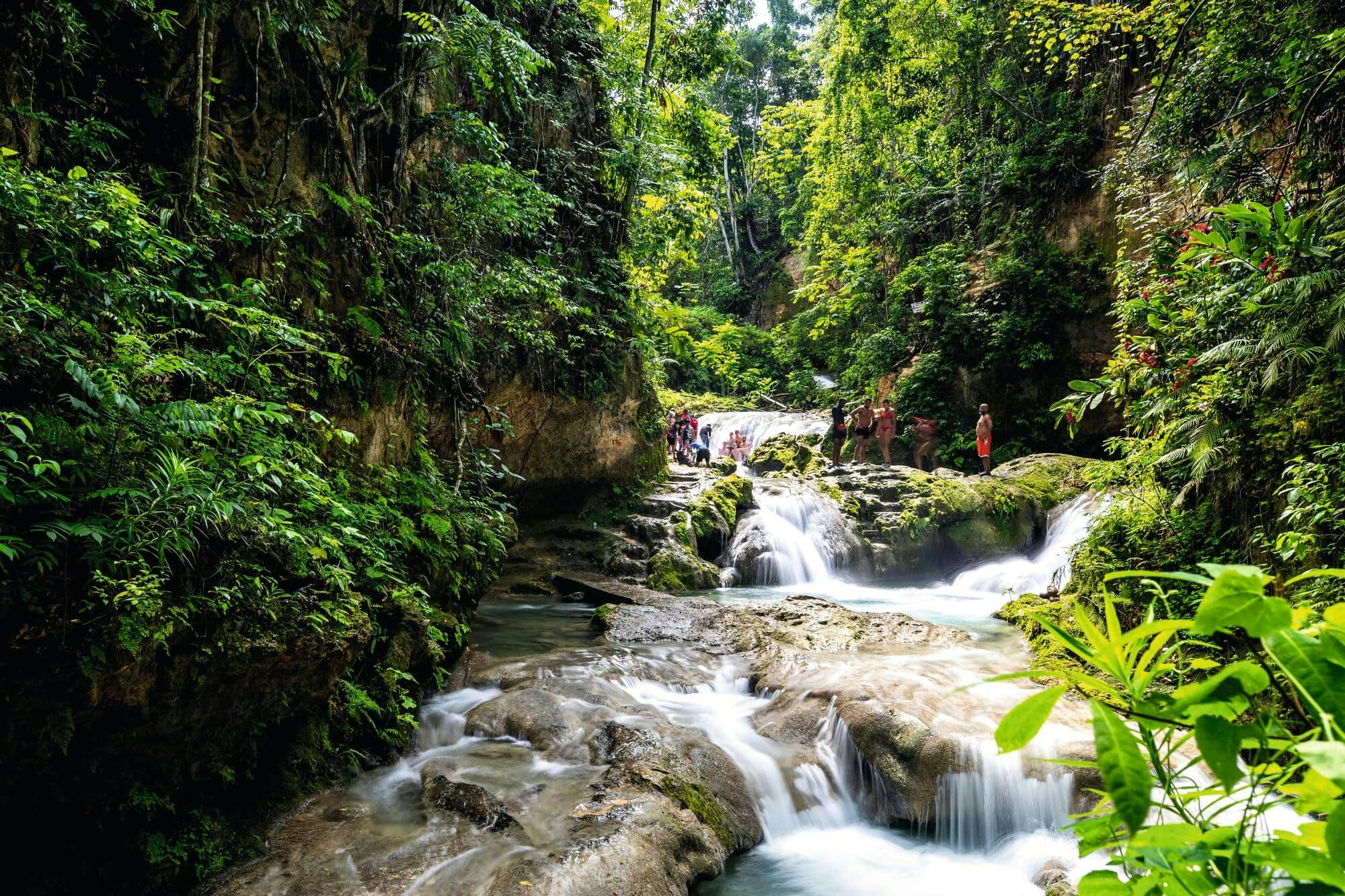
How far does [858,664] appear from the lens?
634 cm

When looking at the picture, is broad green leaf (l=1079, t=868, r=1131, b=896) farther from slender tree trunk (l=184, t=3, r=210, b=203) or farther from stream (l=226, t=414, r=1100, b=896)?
slender tree trunk (l=184, t=3, r=210, b=203)

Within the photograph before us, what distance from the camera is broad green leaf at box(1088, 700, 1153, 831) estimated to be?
0.72 metres

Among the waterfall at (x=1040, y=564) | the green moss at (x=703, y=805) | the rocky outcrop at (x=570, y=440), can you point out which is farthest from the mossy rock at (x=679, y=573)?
the green moss at (x=703, y=805)

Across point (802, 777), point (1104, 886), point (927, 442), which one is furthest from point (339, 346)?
point (927, 442)

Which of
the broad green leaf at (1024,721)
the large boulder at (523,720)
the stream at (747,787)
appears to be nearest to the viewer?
the broad green leaf at (1024,721)

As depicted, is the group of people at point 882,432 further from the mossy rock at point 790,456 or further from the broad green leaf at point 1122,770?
the broad green leaf at point 1122,770

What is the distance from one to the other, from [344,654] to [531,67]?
6202mm

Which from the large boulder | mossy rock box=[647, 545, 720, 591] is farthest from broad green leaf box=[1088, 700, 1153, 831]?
mossy rock box=[647, 545, 720, 591]

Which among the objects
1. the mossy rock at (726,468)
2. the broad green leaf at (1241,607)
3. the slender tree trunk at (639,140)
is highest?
the slender tree trunk at (639,140)

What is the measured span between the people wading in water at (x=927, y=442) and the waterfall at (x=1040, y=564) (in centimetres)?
510

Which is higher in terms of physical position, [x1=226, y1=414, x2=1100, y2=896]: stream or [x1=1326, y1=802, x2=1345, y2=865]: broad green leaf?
[x1=1326, y1=802, x2=1345, y2=865]: broad green leaf

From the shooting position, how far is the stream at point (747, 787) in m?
3.62

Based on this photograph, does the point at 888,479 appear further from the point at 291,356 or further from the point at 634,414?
the point at 291,356

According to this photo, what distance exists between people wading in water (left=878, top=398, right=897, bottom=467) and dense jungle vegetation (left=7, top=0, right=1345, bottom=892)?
7252 mm
